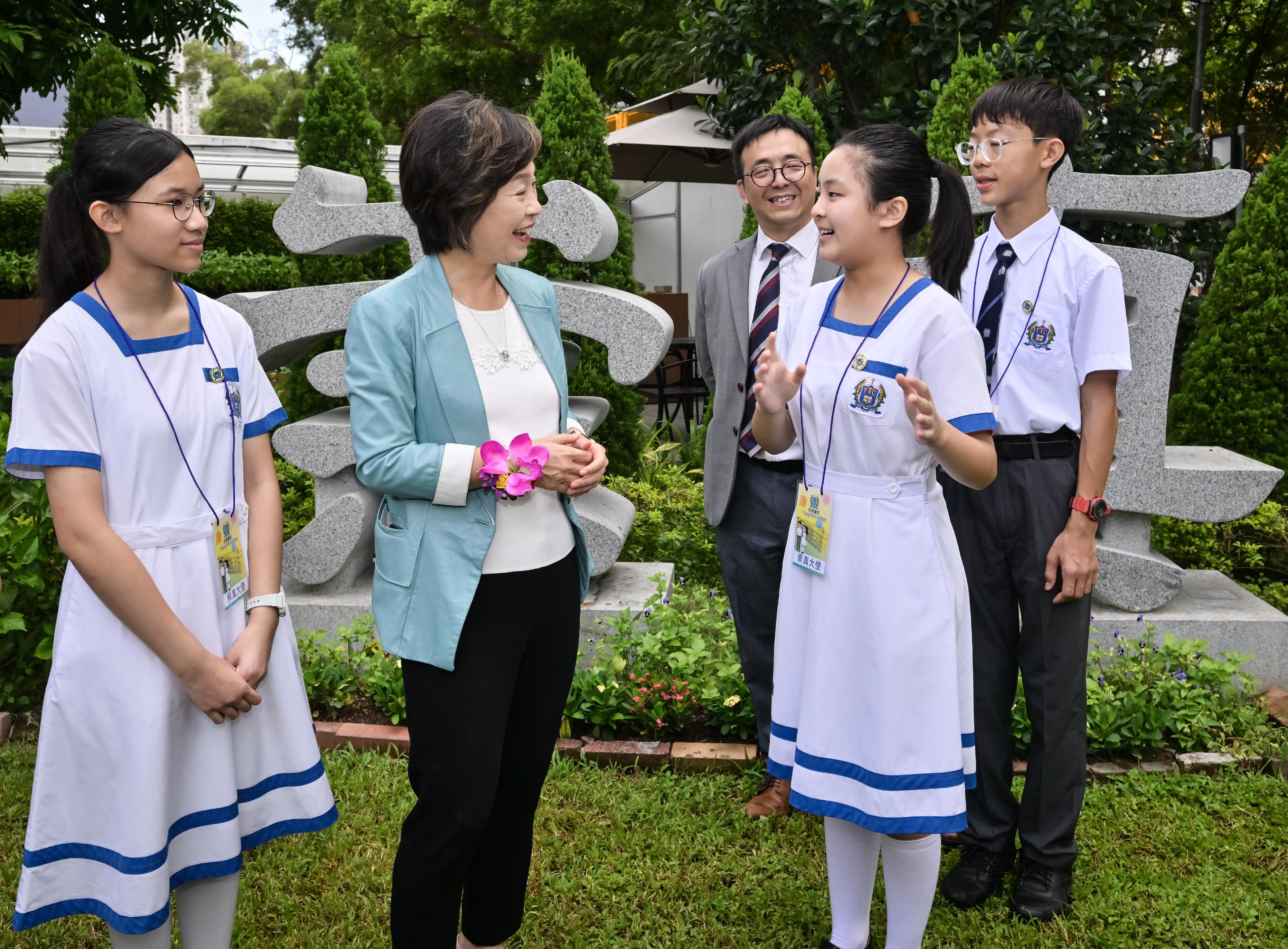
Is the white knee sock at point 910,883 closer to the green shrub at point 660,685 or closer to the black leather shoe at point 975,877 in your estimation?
the black leather shoe at point 975,877

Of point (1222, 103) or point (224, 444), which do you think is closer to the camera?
point (224, 444)

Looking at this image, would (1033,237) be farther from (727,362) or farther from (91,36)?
(91,36)

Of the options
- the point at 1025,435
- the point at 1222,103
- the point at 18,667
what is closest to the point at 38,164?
the point at 18,667

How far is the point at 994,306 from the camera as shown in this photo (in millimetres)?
2818

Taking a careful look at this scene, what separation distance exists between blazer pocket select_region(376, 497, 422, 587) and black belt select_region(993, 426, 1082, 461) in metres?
1.55

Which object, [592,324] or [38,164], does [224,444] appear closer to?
[592,324]

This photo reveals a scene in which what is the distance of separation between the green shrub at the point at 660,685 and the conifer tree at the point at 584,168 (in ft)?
5.94

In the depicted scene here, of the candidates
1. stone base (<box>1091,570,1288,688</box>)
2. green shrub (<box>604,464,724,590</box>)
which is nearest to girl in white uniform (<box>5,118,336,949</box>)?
green shrub (<box>604,464,724,590</box>)

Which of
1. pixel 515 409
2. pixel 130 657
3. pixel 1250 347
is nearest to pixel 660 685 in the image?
pixel 515 409

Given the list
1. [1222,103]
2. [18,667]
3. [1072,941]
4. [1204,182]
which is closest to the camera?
[1072,941]

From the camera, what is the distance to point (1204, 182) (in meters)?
3.93

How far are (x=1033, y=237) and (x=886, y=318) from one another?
0.77 m

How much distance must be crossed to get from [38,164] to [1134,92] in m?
18.1

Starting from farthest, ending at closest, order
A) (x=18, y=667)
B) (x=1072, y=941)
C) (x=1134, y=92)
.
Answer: (x=1134, y=92), (x=18, y=667), (x=1072, y=941)
